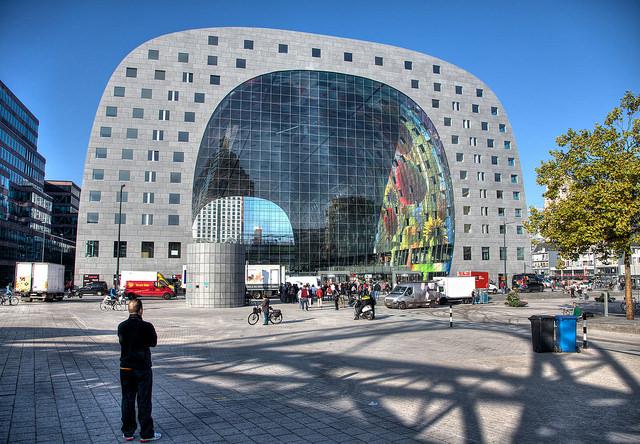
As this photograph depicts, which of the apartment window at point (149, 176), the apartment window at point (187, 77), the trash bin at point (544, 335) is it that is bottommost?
the trash bin at point (544, 335)

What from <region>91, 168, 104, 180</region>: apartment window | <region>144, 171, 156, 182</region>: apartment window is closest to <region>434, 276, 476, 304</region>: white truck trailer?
<region>144, 171, 156, 182</region>: apartment window

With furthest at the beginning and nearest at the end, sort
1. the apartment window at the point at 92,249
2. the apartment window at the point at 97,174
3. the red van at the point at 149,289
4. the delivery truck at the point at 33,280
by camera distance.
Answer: the apartment window at the point at 97,174, the apartment window at the point at 92,249, the red van at the point at 149,289, the delivery truck at the point at 33,280

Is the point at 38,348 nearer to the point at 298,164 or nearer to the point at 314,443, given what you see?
the point at 314,443

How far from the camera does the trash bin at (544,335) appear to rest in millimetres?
15039

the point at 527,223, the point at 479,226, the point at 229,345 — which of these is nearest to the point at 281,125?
the point at 479,226

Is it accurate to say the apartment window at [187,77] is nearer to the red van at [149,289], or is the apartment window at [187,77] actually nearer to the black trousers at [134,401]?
the red van at [149,289]

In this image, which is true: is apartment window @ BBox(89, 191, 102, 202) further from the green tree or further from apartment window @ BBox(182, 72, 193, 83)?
the green tree

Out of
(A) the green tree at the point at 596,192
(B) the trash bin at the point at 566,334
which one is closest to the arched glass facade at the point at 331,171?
(A) the green tree at the point at 596,192

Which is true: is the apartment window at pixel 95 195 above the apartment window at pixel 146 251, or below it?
above

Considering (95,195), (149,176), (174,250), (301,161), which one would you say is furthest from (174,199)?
(301,161)

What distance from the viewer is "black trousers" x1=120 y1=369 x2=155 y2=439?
687 centimetres

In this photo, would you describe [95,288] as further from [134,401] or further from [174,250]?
[134,401]

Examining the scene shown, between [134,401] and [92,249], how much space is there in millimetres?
62366

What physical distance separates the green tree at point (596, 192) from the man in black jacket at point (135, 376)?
74.6 feet
